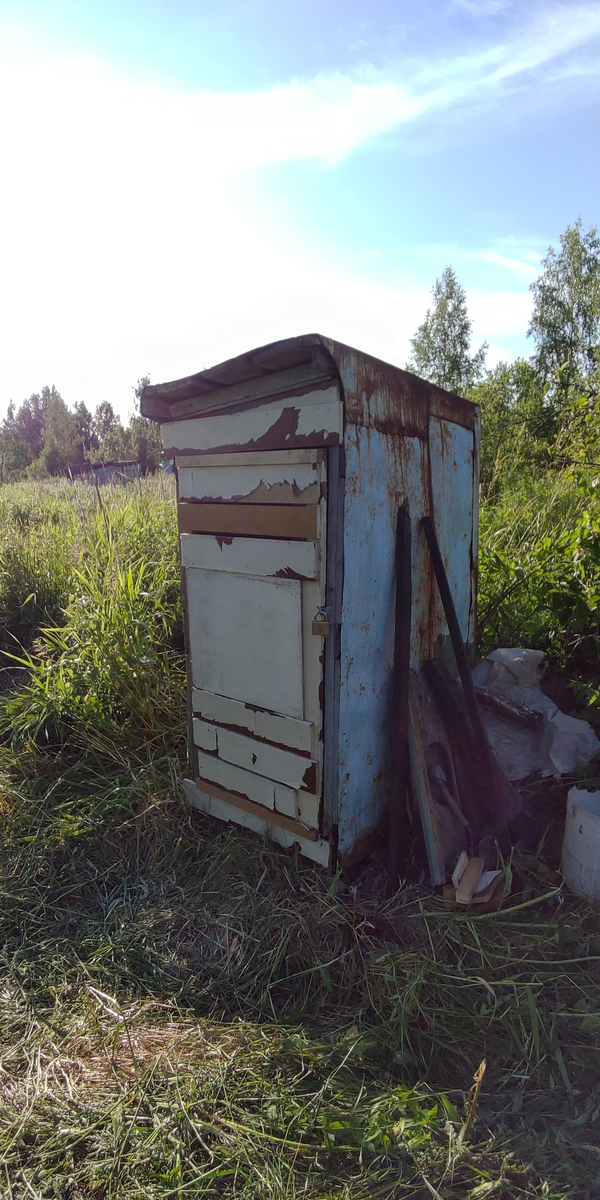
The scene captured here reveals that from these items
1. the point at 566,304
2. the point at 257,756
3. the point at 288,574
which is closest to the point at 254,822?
the point at 257,756

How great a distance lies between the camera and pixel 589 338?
88.7 feet

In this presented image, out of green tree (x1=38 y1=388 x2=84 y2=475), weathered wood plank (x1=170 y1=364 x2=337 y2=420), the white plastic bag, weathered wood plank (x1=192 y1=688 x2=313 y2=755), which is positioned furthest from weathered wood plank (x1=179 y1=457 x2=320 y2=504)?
green tree (x1=38 y1=388 x2=84 y2=475)

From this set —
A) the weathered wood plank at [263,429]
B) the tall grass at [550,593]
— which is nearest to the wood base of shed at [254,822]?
the tall grass at [550,593]

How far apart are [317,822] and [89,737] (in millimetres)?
1735

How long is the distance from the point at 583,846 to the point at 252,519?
6.42 ft

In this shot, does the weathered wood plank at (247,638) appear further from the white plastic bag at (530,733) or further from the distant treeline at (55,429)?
the distant treeline at (55,429)

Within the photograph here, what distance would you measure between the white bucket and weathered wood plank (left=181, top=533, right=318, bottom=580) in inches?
59.1

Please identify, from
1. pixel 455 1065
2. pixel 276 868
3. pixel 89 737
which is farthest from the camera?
pixel 89 737

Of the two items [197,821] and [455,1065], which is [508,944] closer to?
[455,1065]

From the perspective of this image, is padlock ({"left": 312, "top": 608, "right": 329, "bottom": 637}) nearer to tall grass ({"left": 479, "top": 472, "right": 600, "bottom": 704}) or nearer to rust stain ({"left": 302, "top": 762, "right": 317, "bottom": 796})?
rust stain ({"left": 302, "top": 762, "right": 317, "bottom": 796})

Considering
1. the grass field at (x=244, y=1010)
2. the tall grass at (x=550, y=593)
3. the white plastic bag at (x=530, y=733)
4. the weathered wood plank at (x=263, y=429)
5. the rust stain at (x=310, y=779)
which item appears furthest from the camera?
the tall grass at (x=550, y=593)

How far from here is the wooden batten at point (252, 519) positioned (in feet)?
7.96

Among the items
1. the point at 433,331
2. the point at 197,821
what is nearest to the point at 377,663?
the point at 197,821

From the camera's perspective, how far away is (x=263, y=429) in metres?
2.55
